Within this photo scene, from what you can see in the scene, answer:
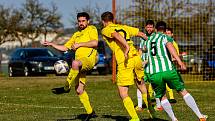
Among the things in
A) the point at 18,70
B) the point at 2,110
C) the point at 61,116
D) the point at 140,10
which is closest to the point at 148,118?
the point at 61,116

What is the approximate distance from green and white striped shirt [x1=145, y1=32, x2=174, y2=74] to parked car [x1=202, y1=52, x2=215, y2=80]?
52.6 ft

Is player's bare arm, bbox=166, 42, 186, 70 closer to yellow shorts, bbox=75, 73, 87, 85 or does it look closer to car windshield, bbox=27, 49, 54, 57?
yellow shorts, bbox=75, 73, 87, 85

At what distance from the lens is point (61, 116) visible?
13156 mm

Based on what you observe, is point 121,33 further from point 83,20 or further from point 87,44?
point 83,20

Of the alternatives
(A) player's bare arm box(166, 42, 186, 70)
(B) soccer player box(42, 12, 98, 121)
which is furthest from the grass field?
(A) player's bare arm box(166, 42, 186, 70)

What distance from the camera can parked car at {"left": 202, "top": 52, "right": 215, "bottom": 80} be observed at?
27.2 m

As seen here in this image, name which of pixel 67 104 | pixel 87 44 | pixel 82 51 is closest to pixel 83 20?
pixel 87 44

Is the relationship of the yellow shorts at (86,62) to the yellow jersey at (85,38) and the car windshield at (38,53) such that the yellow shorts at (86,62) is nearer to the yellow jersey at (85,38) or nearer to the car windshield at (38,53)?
the yellow jersey at (85,38)

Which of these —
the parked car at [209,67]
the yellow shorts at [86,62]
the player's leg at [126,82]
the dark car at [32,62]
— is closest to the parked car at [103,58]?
the dark car at [32,62]

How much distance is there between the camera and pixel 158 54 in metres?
11.3

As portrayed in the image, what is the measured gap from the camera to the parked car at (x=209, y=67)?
27.2m

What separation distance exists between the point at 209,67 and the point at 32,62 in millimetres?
9378

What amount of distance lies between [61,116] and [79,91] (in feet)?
3.27

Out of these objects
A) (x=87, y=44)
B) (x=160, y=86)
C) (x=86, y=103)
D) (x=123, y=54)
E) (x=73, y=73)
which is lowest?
(x=86, y=103)
